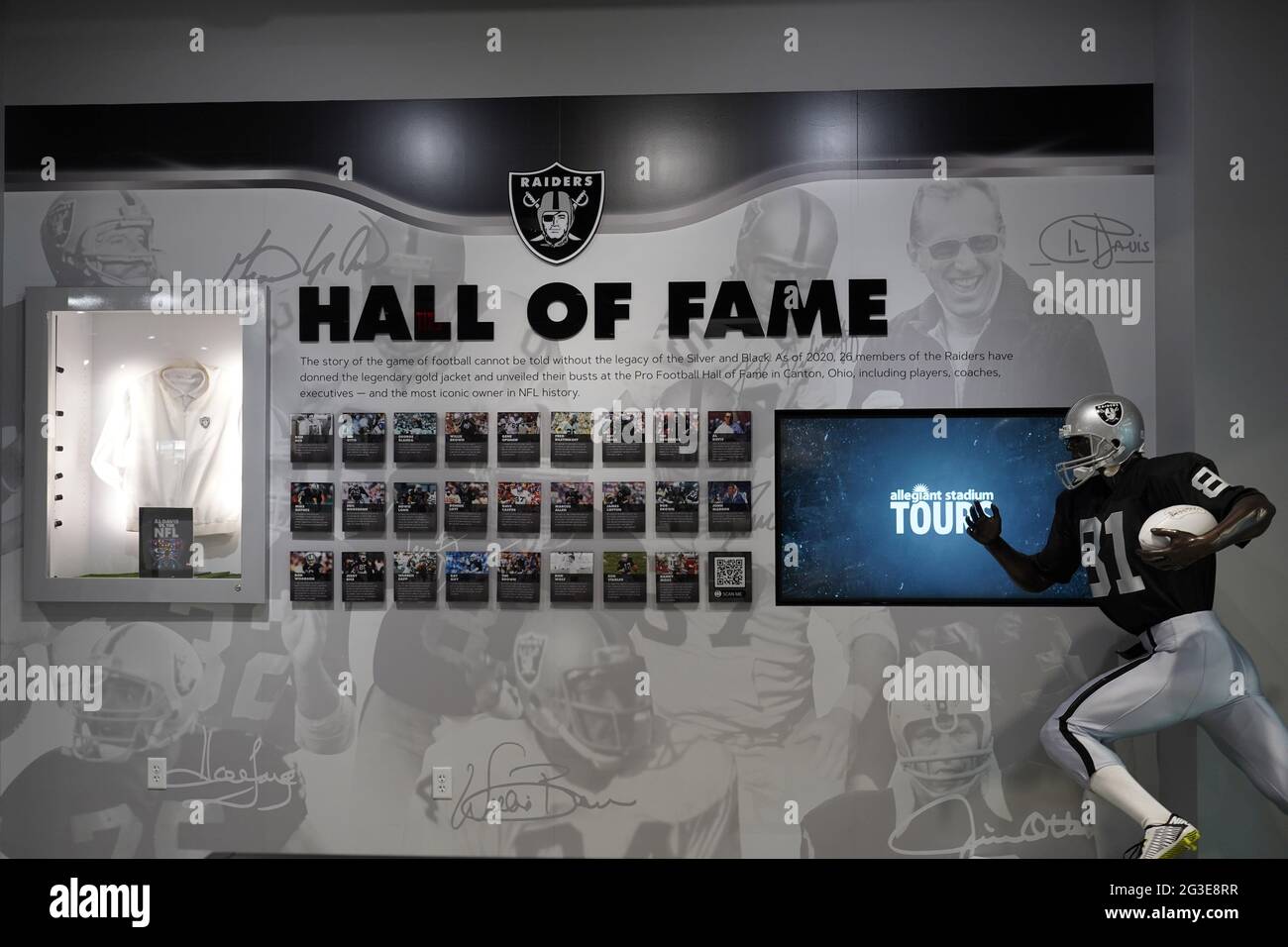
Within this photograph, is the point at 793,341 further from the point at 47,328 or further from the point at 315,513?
the point at 47,328

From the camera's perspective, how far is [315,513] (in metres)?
3.35

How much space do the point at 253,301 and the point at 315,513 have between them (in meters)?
0.91

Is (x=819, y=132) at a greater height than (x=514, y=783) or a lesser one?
greater

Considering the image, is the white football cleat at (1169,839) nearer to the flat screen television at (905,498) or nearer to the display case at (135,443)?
the flat screen television at (905,498)

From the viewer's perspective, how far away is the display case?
3.37 m

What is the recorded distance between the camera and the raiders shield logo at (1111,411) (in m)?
2.84

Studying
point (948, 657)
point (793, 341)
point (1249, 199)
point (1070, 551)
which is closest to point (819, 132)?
point (793, 341)

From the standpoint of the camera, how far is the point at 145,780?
133 inches
